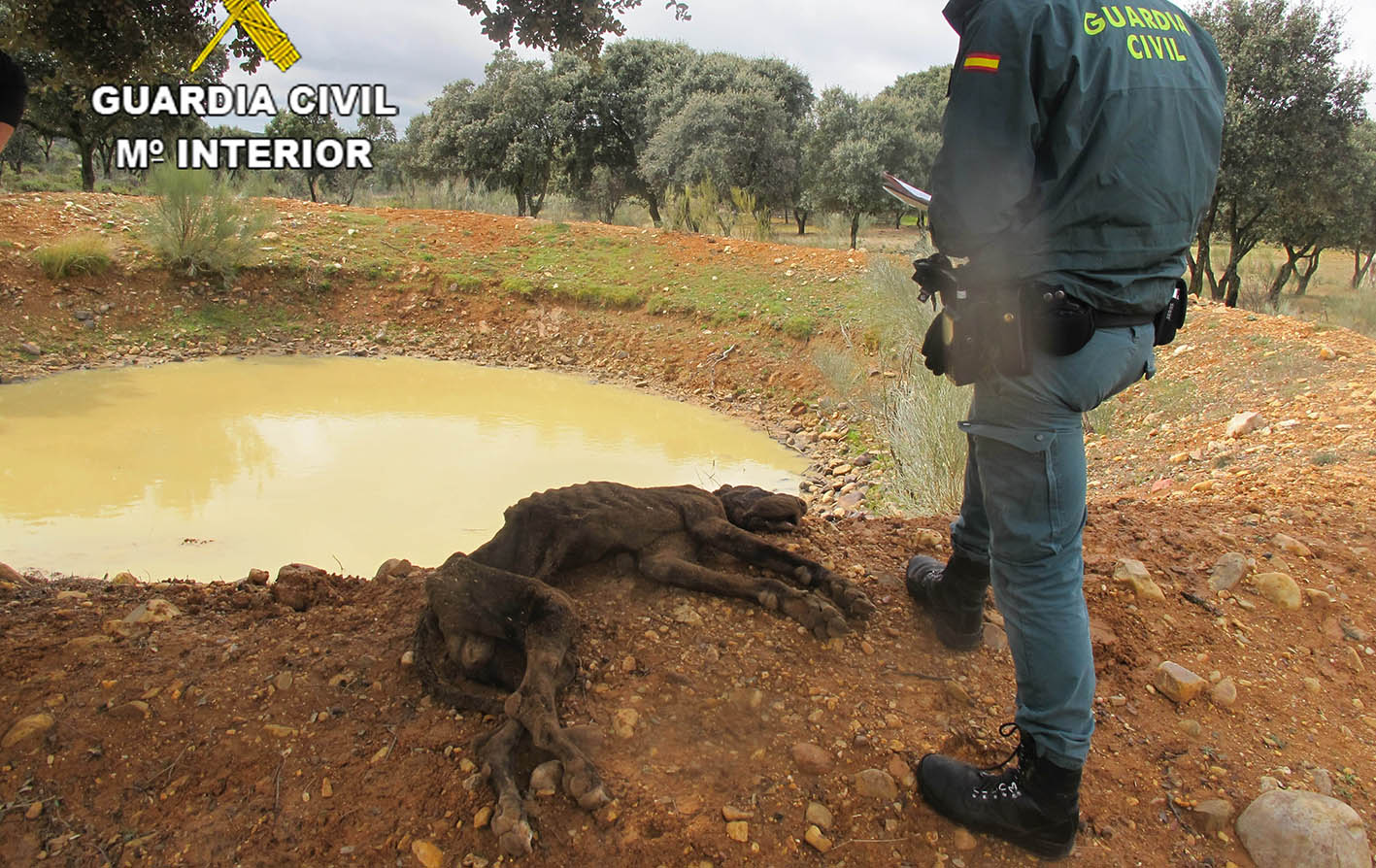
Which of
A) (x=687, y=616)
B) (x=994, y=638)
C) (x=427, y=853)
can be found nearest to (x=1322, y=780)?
(x=994, y=638)

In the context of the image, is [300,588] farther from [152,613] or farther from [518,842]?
[518,842]

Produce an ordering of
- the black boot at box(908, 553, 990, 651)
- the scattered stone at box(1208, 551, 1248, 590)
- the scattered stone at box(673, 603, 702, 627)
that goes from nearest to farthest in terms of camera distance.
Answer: the black boot at box(908, 553, 990, 651), the scattered stone at box(673, 603, 702, 627), the scattered stone at box(1208, 551, 1248, 590)

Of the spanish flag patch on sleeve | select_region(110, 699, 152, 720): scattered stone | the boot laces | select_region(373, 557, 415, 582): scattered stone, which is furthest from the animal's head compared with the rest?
select_region(110, 699, 152, 720): scattered stone

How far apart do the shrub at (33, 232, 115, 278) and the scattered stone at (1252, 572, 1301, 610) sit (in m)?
11.9

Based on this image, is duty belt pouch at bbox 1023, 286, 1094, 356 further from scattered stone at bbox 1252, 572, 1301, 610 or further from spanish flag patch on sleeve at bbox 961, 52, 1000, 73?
scattered stone at bbox 1252, 572, 1301, 610

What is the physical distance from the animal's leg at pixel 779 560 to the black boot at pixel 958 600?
186 millimetres

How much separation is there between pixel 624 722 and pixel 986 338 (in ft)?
3.90

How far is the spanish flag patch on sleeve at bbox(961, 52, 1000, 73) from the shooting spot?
4.95ft

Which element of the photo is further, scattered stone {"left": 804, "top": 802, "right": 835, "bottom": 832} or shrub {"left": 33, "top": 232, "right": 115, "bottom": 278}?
shrub {"left": 33, "top": 232, "right": 115, "bottom": 278}

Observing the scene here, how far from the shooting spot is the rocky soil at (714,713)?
169cm

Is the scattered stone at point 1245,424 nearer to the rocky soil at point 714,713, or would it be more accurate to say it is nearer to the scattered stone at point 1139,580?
the rocky soil at point 714,713

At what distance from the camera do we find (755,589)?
241 cm

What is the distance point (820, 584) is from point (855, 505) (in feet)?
11.6

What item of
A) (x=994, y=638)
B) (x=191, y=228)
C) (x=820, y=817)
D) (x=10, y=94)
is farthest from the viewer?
(x=191, y=228)
